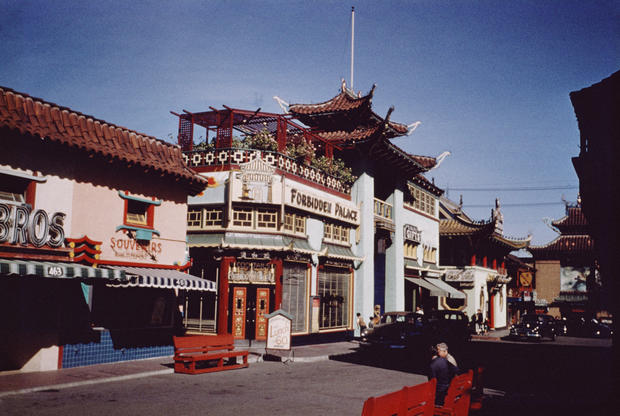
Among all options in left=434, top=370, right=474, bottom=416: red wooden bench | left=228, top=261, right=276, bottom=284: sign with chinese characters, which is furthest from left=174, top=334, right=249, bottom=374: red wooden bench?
left=434, top=370, right=474, bottom=416: red wooden bench

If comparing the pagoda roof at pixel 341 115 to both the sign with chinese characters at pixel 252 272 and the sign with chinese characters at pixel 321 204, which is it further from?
the sign with chinese characters at pixel 252 272

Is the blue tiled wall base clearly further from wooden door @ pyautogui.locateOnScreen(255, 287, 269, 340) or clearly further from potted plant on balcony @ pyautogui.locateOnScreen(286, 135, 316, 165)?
potted plant on balcony @ pyautogui.locateOnScreen(286, 135, 316, 165)

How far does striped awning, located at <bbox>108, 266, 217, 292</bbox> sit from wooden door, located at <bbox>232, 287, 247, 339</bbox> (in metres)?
5.21

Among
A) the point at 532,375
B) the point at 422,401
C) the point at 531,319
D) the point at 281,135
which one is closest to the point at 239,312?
the point at 281,135

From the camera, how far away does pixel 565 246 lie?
213 ft

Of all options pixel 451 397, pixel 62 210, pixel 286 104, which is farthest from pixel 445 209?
pixel 451 397

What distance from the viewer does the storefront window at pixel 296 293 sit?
972 inches

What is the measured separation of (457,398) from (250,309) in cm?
1560

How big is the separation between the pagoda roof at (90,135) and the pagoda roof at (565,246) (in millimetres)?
55413

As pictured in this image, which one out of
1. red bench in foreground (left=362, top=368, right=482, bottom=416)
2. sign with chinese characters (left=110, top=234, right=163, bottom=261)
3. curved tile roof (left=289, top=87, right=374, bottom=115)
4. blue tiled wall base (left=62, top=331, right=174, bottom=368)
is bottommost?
blue tiled wall base (left=62, top=331, right=174, bottom=368)

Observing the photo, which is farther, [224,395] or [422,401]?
[224,395]

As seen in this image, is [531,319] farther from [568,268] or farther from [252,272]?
[568,268]

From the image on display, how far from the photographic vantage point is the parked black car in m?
45.8

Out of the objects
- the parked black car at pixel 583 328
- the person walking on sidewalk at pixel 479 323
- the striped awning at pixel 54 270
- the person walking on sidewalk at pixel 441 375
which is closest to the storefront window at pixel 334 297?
the striped awning at pixel 54 270
